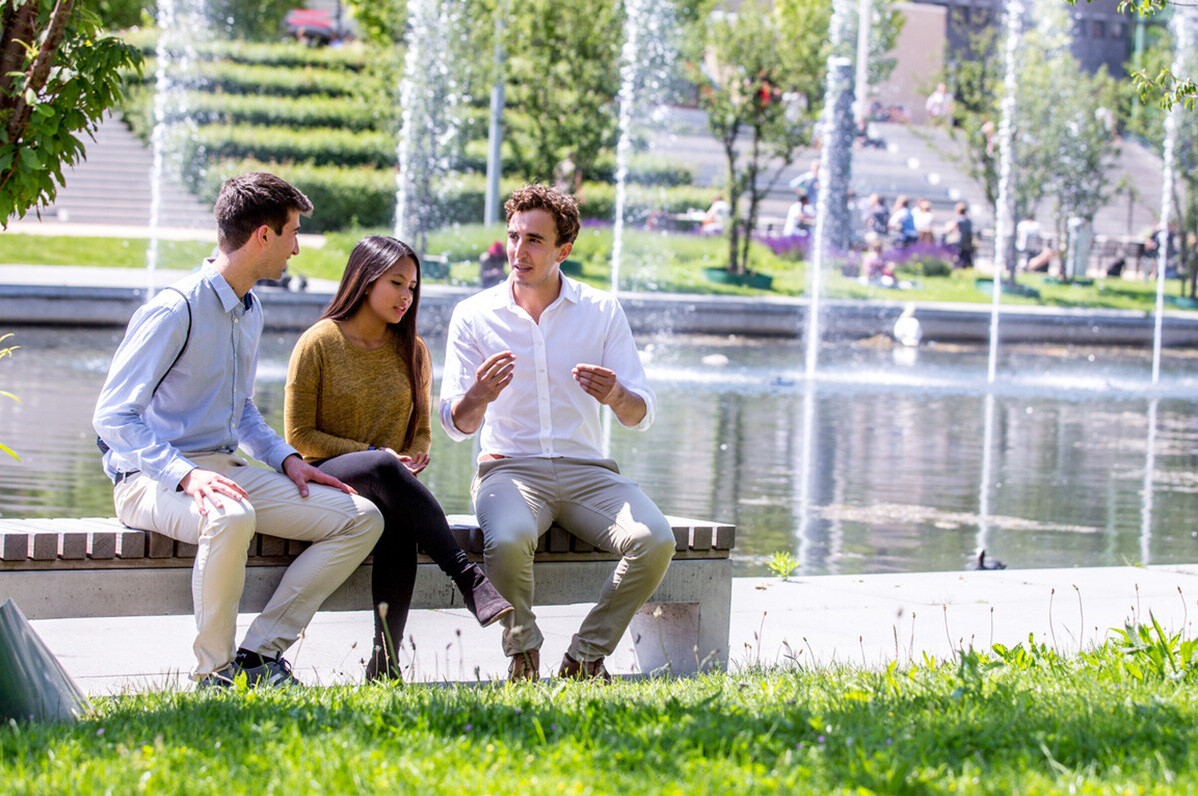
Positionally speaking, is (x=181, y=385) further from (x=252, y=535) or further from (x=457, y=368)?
(x=457, y=368)

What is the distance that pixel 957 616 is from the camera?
5.80 metres

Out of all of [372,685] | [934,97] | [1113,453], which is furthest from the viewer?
[934,97]

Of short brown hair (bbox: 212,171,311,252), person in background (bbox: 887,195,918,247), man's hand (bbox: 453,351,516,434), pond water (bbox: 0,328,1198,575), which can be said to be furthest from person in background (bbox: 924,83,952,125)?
short brown hair (bbox: 212,171,311,252)

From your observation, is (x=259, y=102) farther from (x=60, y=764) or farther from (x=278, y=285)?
(x=60, y=764)

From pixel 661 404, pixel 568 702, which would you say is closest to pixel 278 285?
pixel 661 404

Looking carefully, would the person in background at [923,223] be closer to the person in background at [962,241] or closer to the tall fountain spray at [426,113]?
the person in background at [962,241]

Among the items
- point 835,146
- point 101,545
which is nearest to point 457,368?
point 101,545

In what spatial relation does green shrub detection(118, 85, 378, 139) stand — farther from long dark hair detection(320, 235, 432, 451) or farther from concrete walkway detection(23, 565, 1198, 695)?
long dark hair detection(320, 235, 432, 451)

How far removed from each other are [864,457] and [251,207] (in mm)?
8072

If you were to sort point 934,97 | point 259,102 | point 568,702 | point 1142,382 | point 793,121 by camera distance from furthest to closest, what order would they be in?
point 934,97
point 259,102
point 793,121
point 1142,382
point 568,702

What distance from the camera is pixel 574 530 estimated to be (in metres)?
4.82

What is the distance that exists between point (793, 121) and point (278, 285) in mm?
Answer: 12196

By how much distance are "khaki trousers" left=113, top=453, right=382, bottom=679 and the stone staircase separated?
24.4m

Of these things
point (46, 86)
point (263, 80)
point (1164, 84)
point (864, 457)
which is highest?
point (263, 80)
